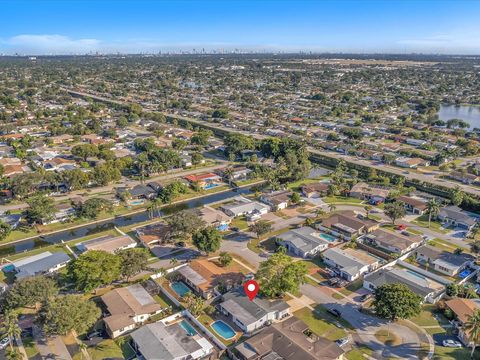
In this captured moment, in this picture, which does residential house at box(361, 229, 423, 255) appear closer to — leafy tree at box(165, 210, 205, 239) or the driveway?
the driveway

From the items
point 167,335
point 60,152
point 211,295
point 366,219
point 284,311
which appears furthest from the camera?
point 60,152

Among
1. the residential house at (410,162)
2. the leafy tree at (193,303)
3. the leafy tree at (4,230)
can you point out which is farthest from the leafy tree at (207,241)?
the residential house at (410,162)

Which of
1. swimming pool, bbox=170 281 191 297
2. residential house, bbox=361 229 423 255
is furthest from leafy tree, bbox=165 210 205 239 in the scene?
residential house, bbox=361 229 423 255

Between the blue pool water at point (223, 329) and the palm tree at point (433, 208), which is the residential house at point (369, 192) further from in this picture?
the blue pool water at point (223, 329)

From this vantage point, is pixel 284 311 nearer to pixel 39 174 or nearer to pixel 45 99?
pixel 39 174

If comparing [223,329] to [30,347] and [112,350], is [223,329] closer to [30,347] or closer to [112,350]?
[112,350]

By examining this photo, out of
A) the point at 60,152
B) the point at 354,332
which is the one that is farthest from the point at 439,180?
the point at 60,152

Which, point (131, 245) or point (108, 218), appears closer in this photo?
point (131, 245)

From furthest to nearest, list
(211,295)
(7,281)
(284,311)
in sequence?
(7,281) → (211,295) → (284,311)

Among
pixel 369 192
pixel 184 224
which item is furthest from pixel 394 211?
pixel 184 224
